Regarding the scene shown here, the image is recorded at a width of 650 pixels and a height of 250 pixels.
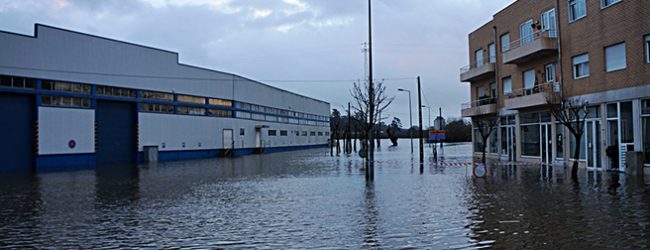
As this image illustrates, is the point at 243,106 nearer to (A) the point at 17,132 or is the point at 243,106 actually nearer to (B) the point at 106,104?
(B) the point at 106,104

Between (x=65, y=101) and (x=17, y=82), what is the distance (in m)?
3.55

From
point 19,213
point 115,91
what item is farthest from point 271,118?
point 19,213

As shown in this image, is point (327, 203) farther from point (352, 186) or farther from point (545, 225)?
point (545, 225)

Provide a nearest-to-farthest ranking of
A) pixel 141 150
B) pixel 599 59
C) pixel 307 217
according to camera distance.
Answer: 1. pixel 307 217
2. pixel 599 59
3. pixel 141 150

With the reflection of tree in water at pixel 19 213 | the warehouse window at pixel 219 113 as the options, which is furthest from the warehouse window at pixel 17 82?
the warehouse window at pixel 219 113

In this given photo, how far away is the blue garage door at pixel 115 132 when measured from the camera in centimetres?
3756

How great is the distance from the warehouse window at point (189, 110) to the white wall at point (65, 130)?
9.93 metres

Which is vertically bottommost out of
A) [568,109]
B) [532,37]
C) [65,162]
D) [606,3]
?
[65,162]

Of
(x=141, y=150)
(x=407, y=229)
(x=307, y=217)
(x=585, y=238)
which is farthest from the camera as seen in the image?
(x=141, y=150)

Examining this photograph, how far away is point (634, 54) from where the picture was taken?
20.5 meters

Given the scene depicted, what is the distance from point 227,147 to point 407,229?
44.4 m

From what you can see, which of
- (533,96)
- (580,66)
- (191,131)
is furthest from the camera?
(191,131)

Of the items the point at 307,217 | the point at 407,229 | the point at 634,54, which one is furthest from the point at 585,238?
→ the point at 634,54

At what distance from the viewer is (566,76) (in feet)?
82.9
